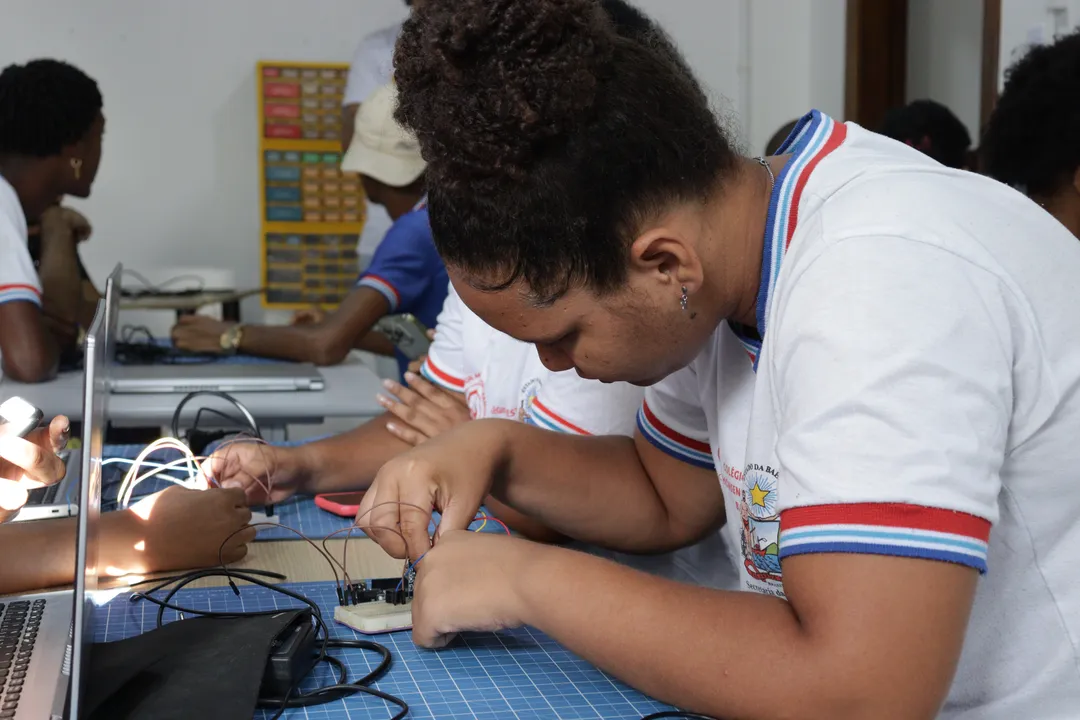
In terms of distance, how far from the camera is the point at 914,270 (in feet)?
2.20

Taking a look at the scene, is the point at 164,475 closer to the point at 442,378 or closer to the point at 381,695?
the point at 442,378

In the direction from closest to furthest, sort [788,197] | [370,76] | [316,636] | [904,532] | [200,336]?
[904,532]
[788,197]
[316,636]
[200,336]
[370,76]

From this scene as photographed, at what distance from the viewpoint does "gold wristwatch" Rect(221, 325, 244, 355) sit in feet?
9.61

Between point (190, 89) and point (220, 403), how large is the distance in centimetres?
262

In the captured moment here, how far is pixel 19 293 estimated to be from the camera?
249 centimetres

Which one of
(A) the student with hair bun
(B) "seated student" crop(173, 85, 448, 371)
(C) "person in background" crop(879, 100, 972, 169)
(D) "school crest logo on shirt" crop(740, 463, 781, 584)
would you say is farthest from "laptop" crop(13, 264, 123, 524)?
(C) "person in background" crop(879, 100, 972, 169)

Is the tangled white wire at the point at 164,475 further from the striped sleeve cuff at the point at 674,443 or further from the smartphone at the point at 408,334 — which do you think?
the smartphone at the point at 408,334

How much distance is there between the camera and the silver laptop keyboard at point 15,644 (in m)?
0.80

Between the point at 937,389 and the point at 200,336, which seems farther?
the point at 200,336

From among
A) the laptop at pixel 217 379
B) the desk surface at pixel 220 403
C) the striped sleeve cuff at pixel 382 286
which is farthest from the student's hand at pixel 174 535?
the striped sleeve cuff at pixel 382 286

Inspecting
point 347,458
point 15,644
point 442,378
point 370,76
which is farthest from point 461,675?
point 370,76

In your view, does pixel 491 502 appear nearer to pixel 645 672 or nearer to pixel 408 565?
pixel 408 565

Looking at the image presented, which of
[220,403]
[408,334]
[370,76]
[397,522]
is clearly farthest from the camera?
[370,76]

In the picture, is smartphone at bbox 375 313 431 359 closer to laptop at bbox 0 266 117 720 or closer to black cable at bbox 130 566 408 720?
black cable at bbox 130 566 408 720
